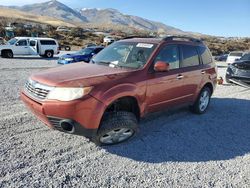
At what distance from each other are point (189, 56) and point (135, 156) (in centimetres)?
292

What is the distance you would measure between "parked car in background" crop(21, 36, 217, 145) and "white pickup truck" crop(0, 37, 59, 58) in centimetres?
1925

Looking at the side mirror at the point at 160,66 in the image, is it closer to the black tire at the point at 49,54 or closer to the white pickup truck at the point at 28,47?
the white pickup truck at the point at 28,47

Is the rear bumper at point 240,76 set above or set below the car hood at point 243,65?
below

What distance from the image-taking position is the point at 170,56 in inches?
231

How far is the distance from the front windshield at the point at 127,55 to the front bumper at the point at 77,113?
133 centimetres

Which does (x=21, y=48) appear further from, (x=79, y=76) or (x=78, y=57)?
(x=79, y=76)

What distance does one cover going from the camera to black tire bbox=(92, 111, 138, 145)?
454cm

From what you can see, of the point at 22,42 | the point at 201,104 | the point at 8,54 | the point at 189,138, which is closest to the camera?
Result: the point at 189,138

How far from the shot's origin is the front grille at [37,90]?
4.35 m

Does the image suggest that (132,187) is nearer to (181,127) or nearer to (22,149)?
(22,149)

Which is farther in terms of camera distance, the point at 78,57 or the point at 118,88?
the point at 78,57

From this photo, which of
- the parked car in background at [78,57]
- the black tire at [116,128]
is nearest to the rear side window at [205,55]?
the black tire at [116,128]

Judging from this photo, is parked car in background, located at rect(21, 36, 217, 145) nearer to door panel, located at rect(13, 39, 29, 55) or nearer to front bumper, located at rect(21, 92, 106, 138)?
front bumper, located at rect(21, 92, 106, 138)

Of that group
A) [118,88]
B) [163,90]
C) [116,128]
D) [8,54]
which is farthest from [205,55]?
[8,54]
